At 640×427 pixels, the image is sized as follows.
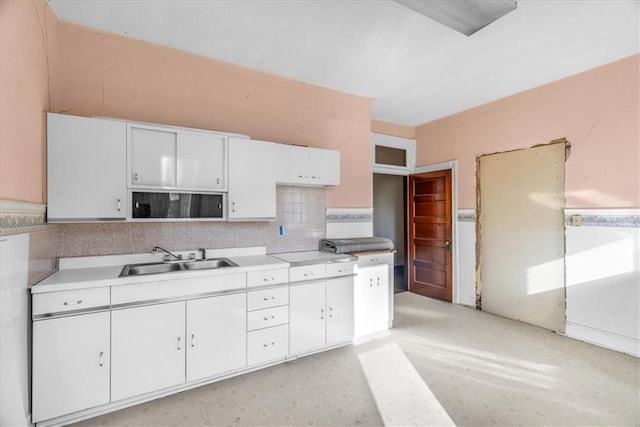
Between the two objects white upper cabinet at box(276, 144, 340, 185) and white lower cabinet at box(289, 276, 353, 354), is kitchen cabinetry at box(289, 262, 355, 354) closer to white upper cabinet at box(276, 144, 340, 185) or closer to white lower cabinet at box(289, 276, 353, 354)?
white lower cabinet at box(289, 276, 353, 354)

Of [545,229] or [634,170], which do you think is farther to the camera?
[545,229]

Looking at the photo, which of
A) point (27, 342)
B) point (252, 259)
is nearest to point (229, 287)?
point (252, 259)

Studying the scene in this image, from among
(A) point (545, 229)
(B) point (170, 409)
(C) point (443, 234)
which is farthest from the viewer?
(C) point (443, 234)

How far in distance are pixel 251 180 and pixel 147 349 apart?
1.54m

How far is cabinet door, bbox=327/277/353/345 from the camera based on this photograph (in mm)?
2820

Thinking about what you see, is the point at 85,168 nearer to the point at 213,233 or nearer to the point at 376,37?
the point at 213,233

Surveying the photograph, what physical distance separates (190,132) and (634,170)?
4077 mm

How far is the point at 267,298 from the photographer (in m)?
2.48

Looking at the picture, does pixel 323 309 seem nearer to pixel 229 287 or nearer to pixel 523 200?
pixel 229 287

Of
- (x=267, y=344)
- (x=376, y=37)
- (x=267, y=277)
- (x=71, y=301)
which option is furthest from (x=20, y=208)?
(x=376, y=37)

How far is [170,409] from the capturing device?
6.62ft

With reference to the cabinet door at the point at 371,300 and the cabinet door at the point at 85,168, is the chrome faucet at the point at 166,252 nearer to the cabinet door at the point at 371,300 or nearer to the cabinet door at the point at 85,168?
the cabinet door at the point at 85,168

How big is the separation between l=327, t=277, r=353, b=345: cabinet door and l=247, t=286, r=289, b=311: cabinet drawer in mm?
480

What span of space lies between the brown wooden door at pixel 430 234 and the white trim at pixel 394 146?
Answer: 0.23m
